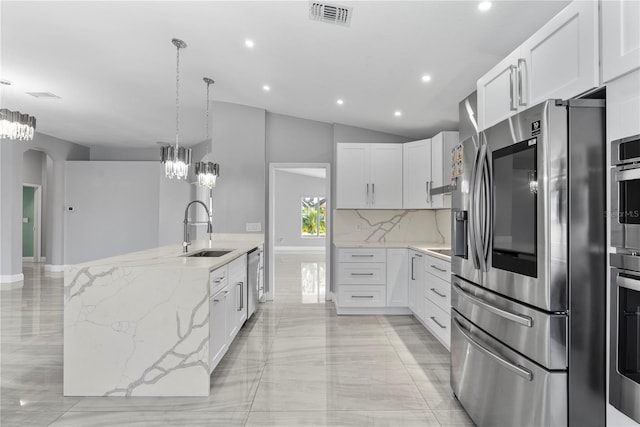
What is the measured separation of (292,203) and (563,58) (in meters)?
10.7

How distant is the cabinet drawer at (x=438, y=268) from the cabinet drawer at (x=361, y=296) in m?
0.83

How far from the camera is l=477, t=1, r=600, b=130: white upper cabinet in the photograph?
1.42 metres

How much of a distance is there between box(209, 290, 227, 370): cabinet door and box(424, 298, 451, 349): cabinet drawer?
1.95m

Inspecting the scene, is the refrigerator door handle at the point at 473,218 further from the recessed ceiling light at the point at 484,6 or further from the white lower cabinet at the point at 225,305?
the white lower cabinet at the point at 225,305

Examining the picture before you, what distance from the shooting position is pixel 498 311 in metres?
1.76

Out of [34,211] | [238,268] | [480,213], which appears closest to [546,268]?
[480,213]

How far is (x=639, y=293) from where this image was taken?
3.98 ft

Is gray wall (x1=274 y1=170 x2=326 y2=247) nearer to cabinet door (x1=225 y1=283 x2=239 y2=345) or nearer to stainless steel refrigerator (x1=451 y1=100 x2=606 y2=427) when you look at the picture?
cabinet door (x1=225 y1=283 x2=239 y2=345)

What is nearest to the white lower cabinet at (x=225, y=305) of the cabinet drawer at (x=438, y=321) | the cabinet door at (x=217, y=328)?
the cabinet door at (x=217, y=328)

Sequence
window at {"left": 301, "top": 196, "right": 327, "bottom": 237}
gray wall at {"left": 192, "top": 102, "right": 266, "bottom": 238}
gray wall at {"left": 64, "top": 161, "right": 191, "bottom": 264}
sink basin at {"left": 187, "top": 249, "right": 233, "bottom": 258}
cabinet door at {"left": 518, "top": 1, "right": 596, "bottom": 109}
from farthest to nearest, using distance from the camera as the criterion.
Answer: window at {"left": 301, "top": 196, "right": 327, "bottom": 237}
gray wall at {"left": 64, "top": 161, "right": 191, "bottom": 264}
gray wall at {"left": 192, "top": 102, "right": 266, "bottom": 238}
sink basin at {"left": 187, "top": 249, "right": 233, "bottom": 258}
cabinet door at {"left": 518, "top": 1, "right": 596, "bottom": 109}

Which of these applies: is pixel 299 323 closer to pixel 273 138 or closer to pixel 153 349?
pixel 153 349

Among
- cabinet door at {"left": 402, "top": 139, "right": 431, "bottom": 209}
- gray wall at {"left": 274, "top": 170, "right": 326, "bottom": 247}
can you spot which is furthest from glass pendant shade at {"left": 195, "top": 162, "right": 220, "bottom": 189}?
gray wall at {"left": 274, "top": 170, "right": 326, "bottom": 247}

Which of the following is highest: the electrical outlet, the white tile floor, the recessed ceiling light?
the recessed ceiling light

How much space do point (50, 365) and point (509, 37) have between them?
172 inches
